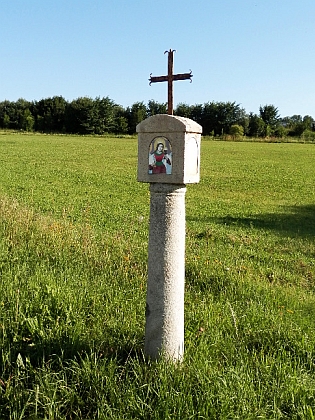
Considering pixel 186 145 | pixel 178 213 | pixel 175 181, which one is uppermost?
pixel 186 145

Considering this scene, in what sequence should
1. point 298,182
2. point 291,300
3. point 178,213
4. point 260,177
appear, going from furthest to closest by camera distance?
point 260,177 → point 298,182 → point 291,300 → point 178,213

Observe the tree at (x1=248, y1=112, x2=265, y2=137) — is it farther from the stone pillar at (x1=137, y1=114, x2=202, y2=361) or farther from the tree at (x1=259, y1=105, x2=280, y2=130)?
the stone pillar at (x1=137, y1=114, x2=202, y2=361)

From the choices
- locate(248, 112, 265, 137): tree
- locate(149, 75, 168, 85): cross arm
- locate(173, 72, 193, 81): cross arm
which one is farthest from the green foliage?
locate(173, 72, 193, 81): cross arm

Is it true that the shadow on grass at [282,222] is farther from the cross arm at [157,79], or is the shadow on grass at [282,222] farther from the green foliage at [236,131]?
the green foliage at [236,131]

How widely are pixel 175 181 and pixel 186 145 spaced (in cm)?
24

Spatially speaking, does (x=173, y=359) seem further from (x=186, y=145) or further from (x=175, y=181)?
(x=186, y=145)

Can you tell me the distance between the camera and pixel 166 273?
2.84 meters

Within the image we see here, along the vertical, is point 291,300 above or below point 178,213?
below

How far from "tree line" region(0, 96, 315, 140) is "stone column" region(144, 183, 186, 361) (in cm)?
7092

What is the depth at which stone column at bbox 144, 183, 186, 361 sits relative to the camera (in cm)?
279

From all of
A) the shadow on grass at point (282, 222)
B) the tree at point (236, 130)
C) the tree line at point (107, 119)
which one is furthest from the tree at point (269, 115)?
the shadow on grass at point (282, 222)

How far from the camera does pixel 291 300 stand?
4.52 m

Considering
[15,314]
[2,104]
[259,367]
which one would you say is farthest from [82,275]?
[2,104]

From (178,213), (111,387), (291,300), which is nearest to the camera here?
(111,387)
